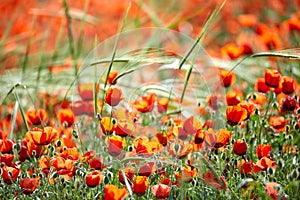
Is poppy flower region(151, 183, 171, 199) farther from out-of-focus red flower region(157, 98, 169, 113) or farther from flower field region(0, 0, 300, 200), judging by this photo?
out-of-focus red flower region(157, 98, 169, 113)

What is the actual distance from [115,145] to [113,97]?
0.20 m

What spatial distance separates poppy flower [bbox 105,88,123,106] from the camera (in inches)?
72.8

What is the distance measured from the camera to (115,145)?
171 cm

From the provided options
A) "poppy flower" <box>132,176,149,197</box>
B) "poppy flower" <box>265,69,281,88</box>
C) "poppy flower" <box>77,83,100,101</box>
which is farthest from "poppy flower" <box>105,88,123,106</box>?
"poppy flower" <box>265,69,281,88</box>

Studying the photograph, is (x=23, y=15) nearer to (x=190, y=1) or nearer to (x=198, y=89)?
(x=190, y=1)

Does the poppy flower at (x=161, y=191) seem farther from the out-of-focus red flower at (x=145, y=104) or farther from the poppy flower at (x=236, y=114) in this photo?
the out-of-focus red flower at (x=145, y=104)

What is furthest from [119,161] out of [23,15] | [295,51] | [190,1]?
[190,1]

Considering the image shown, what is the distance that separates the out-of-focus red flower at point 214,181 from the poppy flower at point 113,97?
1.20ft

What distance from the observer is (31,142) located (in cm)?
182

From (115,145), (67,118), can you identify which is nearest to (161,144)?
(115,145)

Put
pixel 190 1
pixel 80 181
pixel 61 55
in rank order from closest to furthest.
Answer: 1. pixel 80 181
2. pixel 61 55
3. pixel 190 1

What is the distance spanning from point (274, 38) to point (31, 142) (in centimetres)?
169

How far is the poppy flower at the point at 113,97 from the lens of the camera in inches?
72.8

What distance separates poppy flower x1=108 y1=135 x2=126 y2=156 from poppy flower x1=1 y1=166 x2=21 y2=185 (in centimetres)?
26
